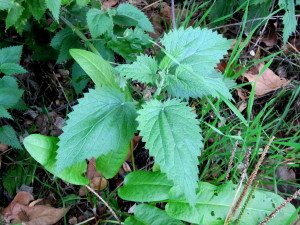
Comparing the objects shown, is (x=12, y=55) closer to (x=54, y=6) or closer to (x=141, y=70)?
(x=54, y=6)

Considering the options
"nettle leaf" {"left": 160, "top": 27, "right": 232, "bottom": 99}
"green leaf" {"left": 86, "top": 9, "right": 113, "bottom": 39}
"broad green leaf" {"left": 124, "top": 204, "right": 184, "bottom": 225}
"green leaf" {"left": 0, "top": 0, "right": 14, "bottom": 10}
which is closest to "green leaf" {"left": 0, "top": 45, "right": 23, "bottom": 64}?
"green leaf" {"left": 0, "top": 0, "right": 14, "bottom": 10}

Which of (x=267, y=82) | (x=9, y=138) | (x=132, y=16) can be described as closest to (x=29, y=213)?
(x=9, y=138)

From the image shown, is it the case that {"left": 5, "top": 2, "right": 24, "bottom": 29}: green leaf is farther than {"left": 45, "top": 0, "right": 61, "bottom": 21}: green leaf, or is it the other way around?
{"left": 5, "top": 2, "right": 24, "bottom": 29}: green leaf

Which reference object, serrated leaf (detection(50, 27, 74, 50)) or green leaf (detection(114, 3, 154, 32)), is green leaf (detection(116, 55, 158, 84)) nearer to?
green leaf (detection(114, 3, 154, 32))

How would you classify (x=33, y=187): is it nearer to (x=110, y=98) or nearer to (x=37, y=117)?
(x=37, y=117)

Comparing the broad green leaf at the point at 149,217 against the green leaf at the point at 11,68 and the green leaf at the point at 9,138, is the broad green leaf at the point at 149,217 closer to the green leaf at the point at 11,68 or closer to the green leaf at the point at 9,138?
the green leaf at the point at 9,138

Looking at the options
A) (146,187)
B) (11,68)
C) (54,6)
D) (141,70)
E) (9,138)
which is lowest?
(146,187)

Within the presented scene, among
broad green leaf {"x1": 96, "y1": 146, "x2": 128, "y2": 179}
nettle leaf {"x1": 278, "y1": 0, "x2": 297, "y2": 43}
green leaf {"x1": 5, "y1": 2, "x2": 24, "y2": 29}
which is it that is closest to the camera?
green leaf {"x1": 5, "y1": 2, "x2": 24, "y2": 29}
